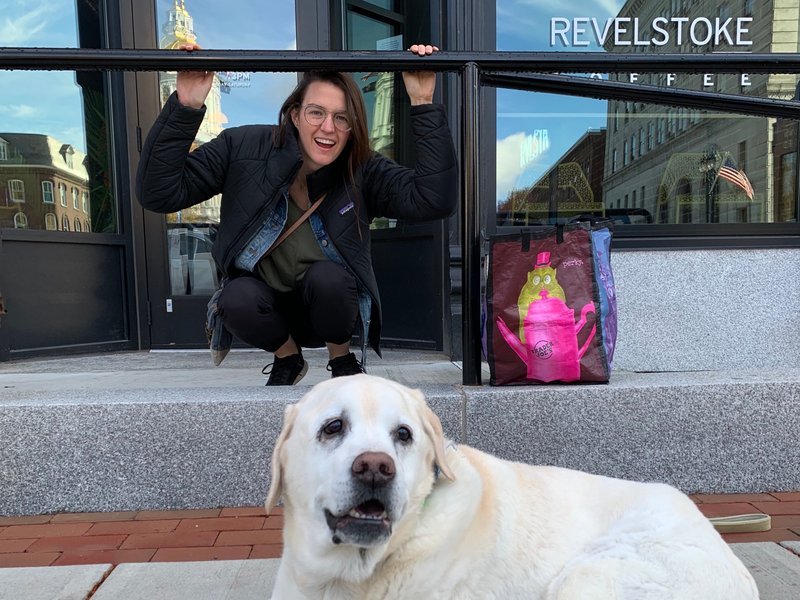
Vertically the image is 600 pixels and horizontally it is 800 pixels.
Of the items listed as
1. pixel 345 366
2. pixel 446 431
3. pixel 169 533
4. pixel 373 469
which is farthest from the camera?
pixel 345 366

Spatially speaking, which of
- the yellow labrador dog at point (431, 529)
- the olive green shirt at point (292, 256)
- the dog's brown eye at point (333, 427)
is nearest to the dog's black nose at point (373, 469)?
the yellow labrador dog at point (431, 529)

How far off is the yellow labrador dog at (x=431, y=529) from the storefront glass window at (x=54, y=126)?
14.5 ft

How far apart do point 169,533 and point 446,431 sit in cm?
122

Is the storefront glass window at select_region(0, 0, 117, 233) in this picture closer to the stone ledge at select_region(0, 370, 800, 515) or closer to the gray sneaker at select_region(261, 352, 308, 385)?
the stone ledge at select_region(0, 370, 800, 515)

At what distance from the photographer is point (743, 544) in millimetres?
2291

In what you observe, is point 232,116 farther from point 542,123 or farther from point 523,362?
point 523,362

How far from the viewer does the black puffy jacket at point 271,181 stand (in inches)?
103

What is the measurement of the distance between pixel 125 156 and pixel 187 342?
171cm

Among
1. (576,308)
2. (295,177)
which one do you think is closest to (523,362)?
(576,308)

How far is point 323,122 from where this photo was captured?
2.81 m

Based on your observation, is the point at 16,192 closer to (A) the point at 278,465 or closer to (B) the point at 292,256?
(B) the point at 292,256

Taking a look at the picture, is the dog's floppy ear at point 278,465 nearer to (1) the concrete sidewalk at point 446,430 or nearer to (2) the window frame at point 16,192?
(1) the concrete sidewalk at point 446,430

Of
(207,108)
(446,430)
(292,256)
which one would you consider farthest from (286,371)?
(207,108)

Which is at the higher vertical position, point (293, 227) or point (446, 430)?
point (293, 227)
